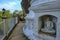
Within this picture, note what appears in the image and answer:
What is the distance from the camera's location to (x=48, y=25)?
3.87 meters

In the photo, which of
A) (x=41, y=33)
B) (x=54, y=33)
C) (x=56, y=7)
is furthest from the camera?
(x=41, y=33)

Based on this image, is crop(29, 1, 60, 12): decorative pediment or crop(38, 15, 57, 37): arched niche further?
crop(38, 15, 57, 37): arched niche

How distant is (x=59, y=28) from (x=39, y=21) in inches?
34.7

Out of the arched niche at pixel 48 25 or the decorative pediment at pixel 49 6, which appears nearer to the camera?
the decorative pediment at pixel 49 6

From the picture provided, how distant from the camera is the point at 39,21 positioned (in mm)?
4090

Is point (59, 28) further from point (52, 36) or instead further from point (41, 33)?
point (41, 33)

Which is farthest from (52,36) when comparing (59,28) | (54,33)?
(59,28)

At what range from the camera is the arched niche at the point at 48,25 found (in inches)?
147

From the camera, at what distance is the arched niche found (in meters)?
3.74

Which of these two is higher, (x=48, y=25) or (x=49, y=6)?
(x=49, y=6)

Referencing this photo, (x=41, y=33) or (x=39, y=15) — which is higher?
(x=39, y=15)

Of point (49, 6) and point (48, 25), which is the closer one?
point (49, 6)

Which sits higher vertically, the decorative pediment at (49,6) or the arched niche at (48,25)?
the decorative pediment at (49,6)

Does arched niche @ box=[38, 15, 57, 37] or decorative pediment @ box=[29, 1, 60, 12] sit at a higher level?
decorative pediment @ box=[29, 1, 60, 12]
